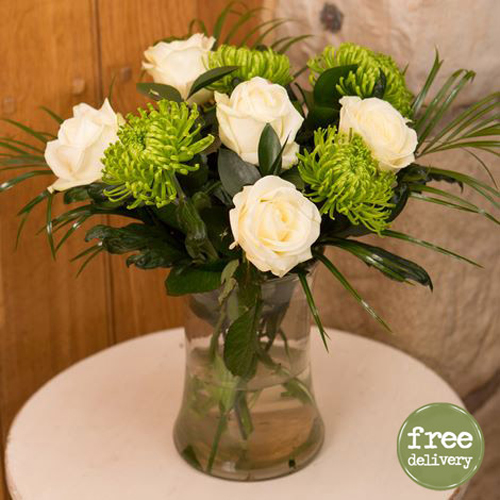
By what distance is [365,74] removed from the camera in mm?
857

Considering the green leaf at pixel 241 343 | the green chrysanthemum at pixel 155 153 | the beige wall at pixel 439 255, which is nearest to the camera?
the green chrysanthemum at pixel 155 153

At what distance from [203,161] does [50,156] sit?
17 centimetres

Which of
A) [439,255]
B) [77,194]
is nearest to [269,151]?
[77,194]

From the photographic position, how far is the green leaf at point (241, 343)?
84 cm

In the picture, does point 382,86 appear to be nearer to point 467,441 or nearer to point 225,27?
point 467,441

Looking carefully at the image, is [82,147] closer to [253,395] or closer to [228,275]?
[228,275]

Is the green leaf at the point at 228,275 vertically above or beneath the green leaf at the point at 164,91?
beneath

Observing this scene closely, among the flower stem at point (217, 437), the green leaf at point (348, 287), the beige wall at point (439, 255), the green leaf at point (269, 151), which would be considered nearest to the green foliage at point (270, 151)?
the green leaf at point (269, 151)

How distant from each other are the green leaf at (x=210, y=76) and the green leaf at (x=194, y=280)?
7.3 inches

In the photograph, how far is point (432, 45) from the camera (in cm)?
115

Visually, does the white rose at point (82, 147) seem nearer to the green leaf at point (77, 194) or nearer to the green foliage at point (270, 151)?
the green leaf at point (77, 194)

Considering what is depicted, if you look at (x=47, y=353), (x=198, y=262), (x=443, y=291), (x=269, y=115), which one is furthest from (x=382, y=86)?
(x=47, y=353)

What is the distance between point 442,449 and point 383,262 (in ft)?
0.86

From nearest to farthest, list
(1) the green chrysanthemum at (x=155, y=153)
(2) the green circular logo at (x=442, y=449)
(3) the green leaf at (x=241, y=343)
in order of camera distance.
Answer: (1) the green chrysanthemum at (x=155, y=153) < (3) the green leaf at (x=241, y=343) < (2) the green circular logo at (x=442, y=449)
